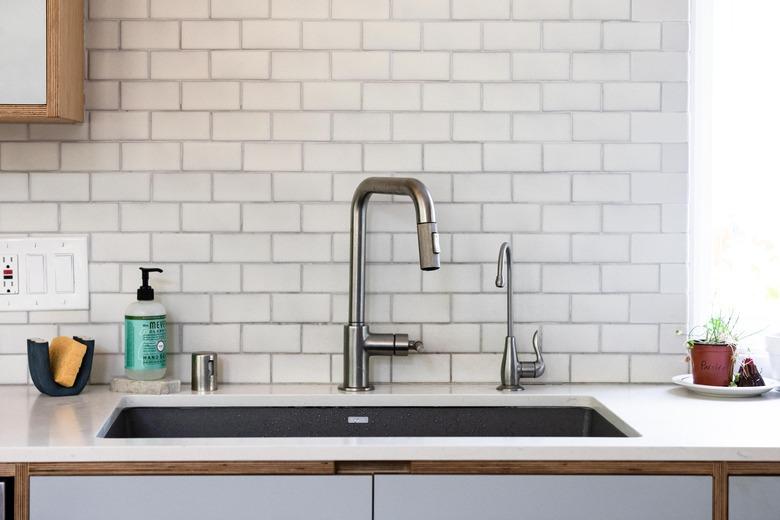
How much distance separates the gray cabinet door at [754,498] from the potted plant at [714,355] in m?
0.52

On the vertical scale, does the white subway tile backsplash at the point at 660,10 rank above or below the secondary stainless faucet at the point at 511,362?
above

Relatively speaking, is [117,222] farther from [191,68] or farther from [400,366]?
[400,366]

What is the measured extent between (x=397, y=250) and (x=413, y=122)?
34cm


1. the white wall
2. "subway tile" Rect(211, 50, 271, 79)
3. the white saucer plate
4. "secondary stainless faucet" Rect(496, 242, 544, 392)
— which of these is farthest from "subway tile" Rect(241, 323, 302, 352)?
the white saucer plate

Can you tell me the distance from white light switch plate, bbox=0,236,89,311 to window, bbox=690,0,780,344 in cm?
173

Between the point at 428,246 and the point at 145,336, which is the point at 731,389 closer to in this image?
the point at 428,246

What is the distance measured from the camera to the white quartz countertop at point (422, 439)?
1.59 m

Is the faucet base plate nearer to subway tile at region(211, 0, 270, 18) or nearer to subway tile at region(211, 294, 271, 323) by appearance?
→ subway tile at region(211, 294, 271, 323)

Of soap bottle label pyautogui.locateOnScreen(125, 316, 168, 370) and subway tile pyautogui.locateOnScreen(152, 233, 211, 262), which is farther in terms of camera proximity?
subway tile pyautogui.locateOnScreen(152, 233, 211, 262)

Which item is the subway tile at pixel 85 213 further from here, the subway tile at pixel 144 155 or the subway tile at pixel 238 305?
the subway tile at pixel 238 305

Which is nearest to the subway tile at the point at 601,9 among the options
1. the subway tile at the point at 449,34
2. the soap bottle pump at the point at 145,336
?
the subway tile at the point at 449,34

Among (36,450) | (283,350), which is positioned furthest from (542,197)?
(36,450)

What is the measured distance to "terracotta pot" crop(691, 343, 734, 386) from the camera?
2098 mm

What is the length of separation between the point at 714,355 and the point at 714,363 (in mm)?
20
